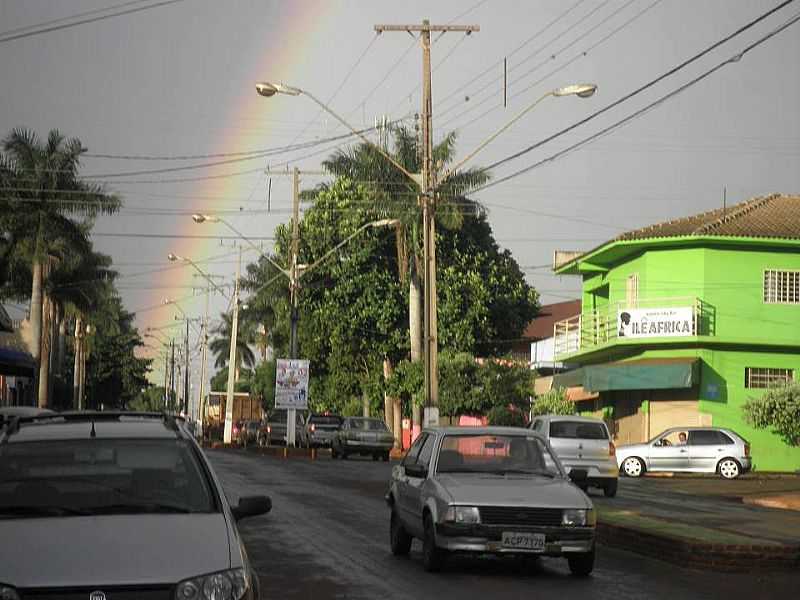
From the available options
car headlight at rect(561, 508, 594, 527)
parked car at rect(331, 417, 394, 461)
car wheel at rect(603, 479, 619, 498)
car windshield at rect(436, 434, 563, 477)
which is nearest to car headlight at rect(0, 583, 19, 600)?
car headlight at rect(561, 508, 594, 527)

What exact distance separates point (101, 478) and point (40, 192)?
63.8 m

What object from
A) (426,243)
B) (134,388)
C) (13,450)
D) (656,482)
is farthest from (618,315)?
(134,388)

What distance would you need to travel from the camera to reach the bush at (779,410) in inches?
1870

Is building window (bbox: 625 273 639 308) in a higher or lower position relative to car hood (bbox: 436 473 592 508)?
higher

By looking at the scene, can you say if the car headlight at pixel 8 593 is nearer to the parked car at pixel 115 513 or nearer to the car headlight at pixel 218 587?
the parked car at pixel 115 513

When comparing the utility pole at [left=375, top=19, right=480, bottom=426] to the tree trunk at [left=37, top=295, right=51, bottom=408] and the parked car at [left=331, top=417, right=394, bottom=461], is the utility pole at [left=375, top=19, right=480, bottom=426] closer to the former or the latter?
the parked car at [left=331, top=417, right=394, bottom=461]

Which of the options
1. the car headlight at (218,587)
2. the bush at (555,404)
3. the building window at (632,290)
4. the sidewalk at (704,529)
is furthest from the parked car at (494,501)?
the bush at (555,404)

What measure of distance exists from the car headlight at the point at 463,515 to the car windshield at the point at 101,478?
5.56 metres

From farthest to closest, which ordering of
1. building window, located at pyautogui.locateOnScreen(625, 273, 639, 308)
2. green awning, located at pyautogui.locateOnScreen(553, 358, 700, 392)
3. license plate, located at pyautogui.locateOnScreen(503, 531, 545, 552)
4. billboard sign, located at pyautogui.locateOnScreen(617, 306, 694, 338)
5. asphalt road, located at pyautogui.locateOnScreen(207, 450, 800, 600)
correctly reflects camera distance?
building window, located at pyautogui.locateOnScreen(625, 273, 639, 308) → billboard sign, located at pyautogui.locateOnScreen(617, 306, 694, 338) → green awning, located at pyautogui.locateOnScreen(553, 358, 700, 392) → license plate, located at pyautogui.locateOnScreen(503, 531, 545, 552) → asphalt road, located at pyautogui.locateOnScreen(207, 450, 800, 600)

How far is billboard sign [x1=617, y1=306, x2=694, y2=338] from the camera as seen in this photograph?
5297cm

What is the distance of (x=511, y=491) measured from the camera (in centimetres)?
1469

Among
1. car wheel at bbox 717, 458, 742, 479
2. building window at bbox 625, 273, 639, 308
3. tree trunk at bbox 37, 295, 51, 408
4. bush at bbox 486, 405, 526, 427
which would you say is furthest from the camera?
tree trunk at bbox 37, 295, 51, 408

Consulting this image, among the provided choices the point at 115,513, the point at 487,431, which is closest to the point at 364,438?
the point at 487,431

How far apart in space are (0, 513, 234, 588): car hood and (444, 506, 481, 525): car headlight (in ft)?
20.3
